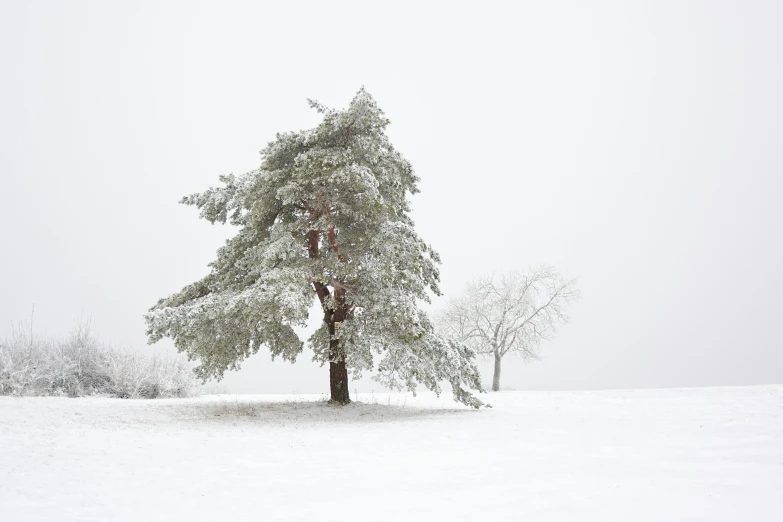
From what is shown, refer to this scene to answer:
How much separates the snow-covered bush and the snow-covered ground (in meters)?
7.66

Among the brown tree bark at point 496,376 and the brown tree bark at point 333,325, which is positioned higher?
the brown tree bark at point 333,325

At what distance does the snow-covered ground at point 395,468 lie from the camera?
603 cm

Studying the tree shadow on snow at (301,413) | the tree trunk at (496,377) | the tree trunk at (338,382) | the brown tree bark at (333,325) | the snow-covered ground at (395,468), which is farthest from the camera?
the tree trunk at (496,377)

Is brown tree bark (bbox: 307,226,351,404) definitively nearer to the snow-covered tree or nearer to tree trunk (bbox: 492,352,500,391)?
the snow-covered tree

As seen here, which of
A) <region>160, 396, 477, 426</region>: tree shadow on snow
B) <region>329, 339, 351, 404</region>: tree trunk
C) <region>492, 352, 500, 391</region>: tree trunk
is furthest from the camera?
<region>492, 352, 500, 391</region>: tree trunk

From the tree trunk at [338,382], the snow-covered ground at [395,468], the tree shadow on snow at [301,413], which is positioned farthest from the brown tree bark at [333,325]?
the snow-covered ground at [395,468]

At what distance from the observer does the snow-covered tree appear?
14.4 meters

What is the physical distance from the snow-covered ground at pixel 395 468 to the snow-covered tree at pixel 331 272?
2.17 meters

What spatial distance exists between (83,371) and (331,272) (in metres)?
14.0

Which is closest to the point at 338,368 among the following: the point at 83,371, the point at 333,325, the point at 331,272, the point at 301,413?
the point at 333,325

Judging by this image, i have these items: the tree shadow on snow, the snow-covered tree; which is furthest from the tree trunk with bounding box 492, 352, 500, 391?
the snow-covered tree

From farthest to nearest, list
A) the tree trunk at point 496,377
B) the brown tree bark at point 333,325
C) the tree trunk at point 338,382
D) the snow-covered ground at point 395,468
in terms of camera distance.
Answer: the tree trunk at point 496,377 < the tree trunk at point 338,382 < the brown tree bark at point 333,325 < the snow-covered ground at point 395,468

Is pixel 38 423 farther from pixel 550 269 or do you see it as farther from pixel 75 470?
pixel 550 269

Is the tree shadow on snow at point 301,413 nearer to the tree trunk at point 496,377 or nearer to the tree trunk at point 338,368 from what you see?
the tree trunk at point 338,368
